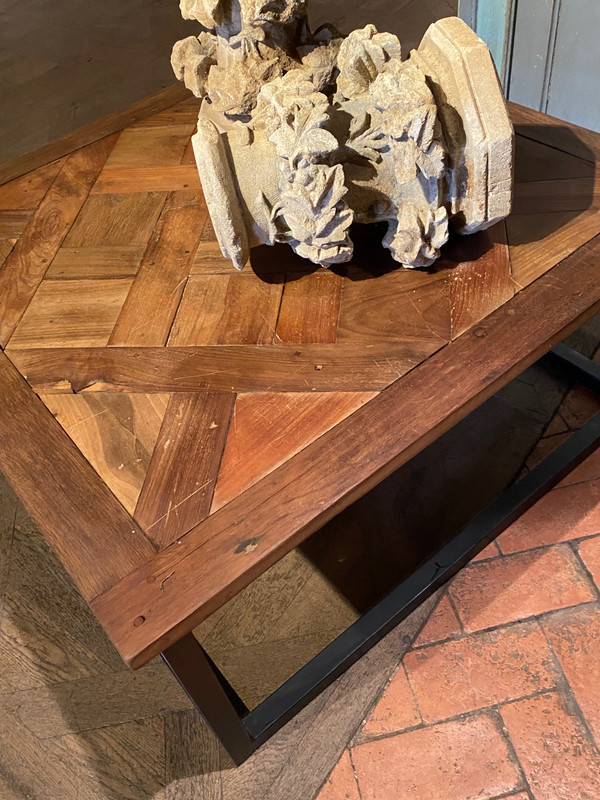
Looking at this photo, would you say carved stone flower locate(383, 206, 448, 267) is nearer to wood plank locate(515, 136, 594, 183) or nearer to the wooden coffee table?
the wooden coffee table

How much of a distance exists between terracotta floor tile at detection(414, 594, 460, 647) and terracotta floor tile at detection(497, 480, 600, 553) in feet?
0.54

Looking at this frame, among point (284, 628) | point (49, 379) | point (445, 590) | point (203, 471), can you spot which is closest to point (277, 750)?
point (284, 628)

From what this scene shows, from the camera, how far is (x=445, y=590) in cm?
125

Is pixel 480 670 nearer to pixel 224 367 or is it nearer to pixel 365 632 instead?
pixel 365 632

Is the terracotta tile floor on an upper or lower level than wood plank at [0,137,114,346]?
lower

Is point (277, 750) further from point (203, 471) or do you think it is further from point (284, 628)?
point (203, 471)

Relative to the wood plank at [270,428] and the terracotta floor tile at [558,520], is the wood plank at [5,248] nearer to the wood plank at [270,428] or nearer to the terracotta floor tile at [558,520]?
the wood plank at [270,428]

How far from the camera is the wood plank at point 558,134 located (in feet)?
3.82

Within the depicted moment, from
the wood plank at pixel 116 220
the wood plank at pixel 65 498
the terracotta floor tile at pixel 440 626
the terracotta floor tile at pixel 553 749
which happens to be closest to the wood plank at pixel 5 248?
the wood plank at pixel 116 220

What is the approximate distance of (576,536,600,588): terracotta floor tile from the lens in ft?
4.04

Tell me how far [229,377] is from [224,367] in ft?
0.07

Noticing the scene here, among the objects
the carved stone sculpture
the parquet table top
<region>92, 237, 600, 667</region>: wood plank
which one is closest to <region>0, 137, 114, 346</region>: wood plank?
the parquet table top

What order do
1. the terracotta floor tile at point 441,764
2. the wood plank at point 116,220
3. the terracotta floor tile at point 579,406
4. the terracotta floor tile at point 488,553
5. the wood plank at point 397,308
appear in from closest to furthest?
the wood plank at point 397,308 → the terracotta floor tile at point 441,764 → the wood plank at point 116,220 → the terracotta floor tile at point 488,553 → the terracotta floor tile at point 579,406

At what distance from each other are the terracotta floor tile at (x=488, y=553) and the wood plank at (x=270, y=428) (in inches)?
22.5
